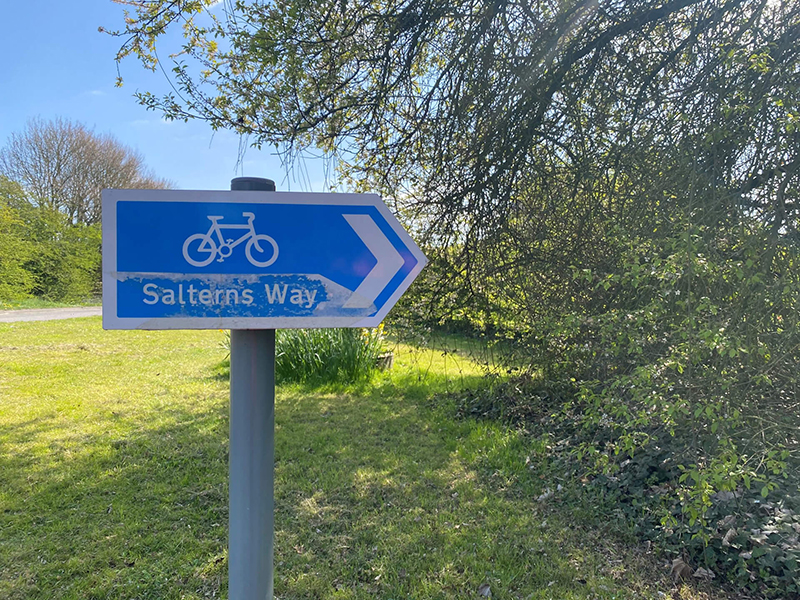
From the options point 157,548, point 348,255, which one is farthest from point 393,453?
point 348,255

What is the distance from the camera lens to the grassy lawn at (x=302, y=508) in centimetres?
255

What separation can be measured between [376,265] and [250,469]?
55 cm

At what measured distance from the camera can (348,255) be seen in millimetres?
1057

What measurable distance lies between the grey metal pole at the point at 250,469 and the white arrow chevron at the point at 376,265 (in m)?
0.22

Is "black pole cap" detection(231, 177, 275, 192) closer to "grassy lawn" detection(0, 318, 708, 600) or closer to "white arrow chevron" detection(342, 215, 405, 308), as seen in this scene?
"white arrow chevron" detection(342, 215, 405, 308)

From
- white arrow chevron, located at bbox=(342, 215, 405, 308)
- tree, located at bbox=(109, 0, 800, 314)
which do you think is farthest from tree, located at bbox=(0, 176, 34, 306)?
white arrow chevron, located at bbox=(342, 215, 405, 308)

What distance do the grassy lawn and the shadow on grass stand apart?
0.04ft

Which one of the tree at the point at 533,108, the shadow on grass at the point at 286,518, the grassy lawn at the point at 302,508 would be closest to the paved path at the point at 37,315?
the grassy lawn at the point at 302,508

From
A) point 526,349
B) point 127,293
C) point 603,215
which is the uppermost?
point 603,215

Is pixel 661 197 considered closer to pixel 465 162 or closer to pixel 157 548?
pixel 465 162

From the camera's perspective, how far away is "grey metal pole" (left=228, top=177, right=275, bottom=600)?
1.04 metres

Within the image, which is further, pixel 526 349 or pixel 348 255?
pixel 526 349

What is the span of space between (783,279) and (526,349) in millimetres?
2743

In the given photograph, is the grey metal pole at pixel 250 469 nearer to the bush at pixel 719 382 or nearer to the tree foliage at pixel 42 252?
the bush at pixel 719 382
